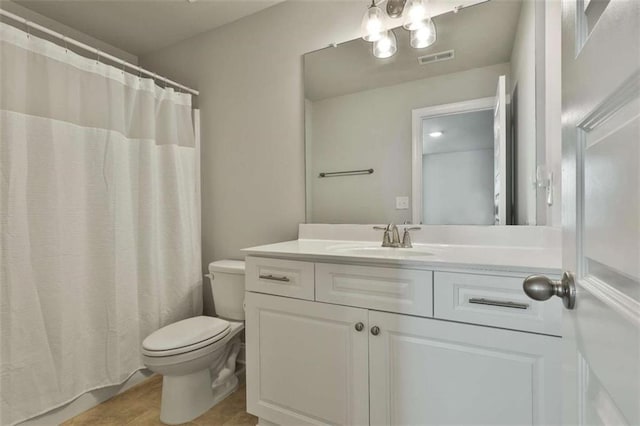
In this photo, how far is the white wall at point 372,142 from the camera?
5.32 feet

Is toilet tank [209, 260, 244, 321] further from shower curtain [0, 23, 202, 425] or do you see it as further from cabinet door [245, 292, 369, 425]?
cabinet door [245, 292, 369, 425]

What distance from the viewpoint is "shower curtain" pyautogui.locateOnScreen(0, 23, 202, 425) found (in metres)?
1.46

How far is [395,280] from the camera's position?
1.18m

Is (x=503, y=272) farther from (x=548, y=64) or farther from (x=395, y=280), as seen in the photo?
(x=548, y=64)

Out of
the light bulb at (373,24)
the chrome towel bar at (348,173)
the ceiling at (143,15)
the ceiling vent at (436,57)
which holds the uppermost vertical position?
the ceiling at (143,15)

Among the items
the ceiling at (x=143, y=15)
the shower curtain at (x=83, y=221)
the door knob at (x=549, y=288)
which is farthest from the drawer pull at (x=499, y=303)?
the ceiling at (x=143, y=15)

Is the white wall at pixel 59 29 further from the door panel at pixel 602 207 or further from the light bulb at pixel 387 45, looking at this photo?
the door panel at pixel 602 207

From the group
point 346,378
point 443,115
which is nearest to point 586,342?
point 346,378

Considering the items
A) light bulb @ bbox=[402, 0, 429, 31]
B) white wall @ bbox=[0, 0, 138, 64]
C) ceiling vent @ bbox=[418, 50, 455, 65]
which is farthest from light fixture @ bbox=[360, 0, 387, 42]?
white wall @ bbox=[0, 0, 138, 64]

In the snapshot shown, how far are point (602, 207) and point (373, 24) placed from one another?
1521mm

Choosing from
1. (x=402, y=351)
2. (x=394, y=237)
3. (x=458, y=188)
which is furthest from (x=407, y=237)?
(x=402, y=351)

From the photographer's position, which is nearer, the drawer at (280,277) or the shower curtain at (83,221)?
the drawer at (280,277)

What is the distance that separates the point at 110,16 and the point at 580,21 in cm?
254

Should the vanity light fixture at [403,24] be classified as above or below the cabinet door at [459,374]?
above
